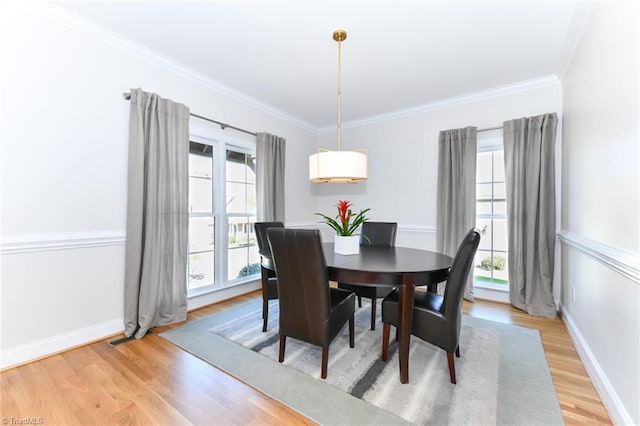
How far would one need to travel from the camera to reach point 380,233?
305cm

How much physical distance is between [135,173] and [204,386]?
1.85m

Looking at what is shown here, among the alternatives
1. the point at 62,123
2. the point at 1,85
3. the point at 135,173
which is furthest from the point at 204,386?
the point at 1,85

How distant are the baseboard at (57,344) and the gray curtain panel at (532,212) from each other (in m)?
4.10

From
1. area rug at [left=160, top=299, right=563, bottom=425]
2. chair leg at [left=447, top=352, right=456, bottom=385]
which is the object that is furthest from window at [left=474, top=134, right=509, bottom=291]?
chair leg at [left=447, top=352, right=456, bottom=385]

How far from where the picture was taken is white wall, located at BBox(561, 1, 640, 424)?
1.35 m

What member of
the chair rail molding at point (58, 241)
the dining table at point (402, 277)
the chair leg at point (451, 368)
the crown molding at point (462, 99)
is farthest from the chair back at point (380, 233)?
the chair rail molding at point (58, 241)

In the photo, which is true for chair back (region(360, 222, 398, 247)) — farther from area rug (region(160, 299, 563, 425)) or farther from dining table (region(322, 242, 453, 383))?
dining table (region(322, 242, 453, 383))

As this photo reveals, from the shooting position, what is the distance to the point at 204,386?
1768 mm

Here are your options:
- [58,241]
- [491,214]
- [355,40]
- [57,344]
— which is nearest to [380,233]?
[491,214]

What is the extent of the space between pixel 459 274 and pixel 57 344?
118 inches

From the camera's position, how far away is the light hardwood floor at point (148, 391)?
150cm

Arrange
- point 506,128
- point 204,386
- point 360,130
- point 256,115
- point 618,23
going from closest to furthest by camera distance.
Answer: point 618,23 < point 204,386 < point 506,128 < point 256,115 < point 360,130

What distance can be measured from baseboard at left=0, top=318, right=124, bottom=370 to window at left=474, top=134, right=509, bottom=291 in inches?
158

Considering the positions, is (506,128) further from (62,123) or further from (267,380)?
(62,123)
